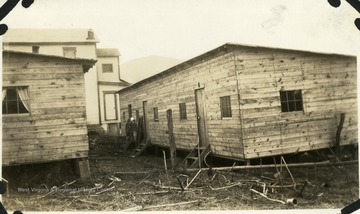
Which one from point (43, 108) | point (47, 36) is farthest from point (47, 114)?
point (47, 36)

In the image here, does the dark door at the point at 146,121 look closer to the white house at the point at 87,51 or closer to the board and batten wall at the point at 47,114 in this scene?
the white house at the point at 87,51

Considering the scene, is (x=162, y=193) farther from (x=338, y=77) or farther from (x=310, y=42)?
(x=338, y=77)

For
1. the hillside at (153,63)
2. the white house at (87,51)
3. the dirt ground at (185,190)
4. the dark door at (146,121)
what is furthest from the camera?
the dark door at (146,121)

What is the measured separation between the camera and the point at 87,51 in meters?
11.5

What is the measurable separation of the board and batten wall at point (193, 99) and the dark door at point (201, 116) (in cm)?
15

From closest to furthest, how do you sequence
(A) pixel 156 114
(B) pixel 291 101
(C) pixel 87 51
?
1. (B) pixel 291 101
2. (C) pixel 87 51
3. (A) pixel 156 114

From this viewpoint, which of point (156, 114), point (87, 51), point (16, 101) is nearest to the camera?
point (16, 101)

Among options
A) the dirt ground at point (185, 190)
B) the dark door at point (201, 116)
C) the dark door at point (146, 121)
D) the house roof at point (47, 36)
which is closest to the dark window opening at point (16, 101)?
the house roof at point (47, 36)

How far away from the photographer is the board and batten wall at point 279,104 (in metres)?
8.91

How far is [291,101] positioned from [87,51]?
7.08 m

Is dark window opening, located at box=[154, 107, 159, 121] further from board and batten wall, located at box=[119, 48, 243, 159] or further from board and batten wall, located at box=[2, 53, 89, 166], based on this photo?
board and batten wall, located at box=[2, 53, 89, 166]

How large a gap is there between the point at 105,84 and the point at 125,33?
7.75 m

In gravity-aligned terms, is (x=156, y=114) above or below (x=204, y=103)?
below

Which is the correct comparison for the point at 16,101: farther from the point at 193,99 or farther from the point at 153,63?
the point at 153,63
